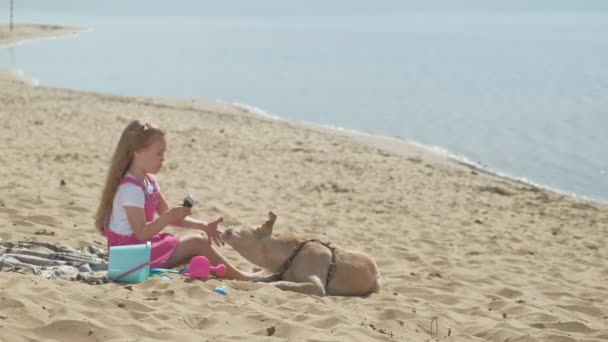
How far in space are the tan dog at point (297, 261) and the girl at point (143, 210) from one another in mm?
190

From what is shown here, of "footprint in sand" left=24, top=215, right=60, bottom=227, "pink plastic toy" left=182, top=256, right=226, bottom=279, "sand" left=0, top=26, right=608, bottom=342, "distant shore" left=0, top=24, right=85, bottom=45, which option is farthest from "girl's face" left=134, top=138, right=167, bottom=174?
"distant shore" left=0, top=24, right=85, bottom=45

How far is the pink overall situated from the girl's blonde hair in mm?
79

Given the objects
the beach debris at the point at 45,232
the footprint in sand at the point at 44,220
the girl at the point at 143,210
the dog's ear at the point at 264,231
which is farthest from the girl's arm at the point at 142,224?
the footprint in sand at the point at 44,220

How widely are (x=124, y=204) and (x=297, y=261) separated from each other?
141 centimetres

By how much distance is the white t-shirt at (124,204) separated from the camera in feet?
18.8

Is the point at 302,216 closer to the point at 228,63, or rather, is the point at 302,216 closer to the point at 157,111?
the point at 157,111

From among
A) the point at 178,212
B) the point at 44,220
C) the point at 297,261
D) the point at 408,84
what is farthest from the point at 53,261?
the point at 408,84

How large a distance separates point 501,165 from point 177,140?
801 centimetres

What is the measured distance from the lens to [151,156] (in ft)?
18.8

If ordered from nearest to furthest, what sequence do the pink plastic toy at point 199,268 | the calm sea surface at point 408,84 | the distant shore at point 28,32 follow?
the pink plastic toy at point 199,268 → the calm sea surface at point 408,84 → the distant shore at point 28,32

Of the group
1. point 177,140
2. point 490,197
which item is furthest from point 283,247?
point 177,140

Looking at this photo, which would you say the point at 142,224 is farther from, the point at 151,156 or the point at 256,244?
the point at 256,244

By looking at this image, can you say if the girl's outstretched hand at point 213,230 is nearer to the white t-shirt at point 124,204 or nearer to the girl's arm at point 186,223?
the girl's arm at point 186,223

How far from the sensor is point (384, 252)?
26.1 feet
